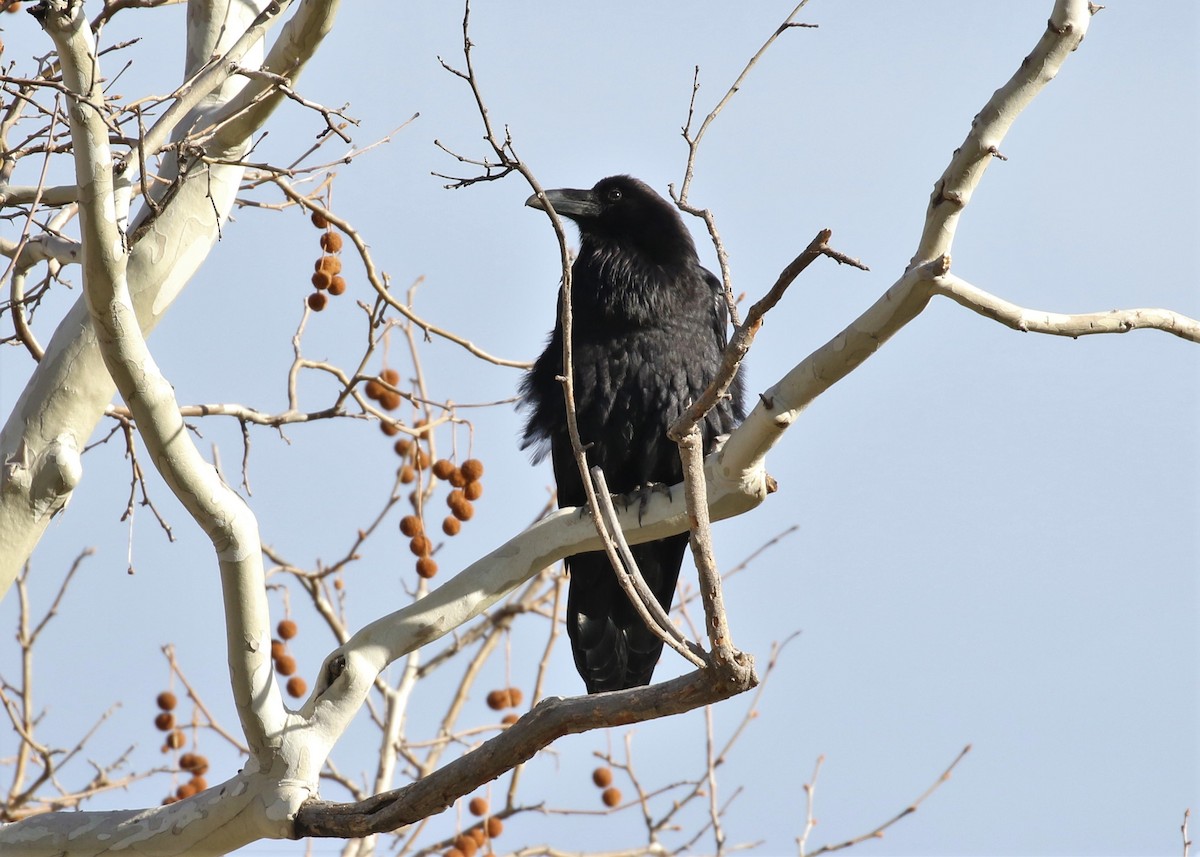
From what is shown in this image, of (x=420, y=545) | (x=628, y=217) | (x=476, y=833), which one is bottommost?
(x=476, y=833)

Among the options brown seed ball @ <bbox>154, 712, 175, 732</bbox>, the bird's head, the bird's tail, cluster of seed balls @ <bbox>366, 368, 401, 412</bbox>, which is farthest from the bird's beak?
brown seed ball @ <bbox>154, 712, 175, 732</bbox>

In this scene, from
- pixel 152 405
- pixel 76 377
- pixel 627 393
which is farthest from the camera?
pixel 627 393

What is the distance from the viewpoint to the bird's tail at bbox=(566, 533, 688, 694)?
5078 millimetres

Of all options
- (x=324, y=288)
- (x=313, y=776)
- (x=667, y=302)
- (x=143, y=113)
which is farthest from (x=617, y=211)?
(x=313, y=776)

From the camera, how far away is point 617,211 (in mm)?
5980

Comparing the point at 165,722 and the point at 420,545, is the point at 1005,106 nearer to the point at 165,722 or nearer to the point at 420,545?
the point at 420,545

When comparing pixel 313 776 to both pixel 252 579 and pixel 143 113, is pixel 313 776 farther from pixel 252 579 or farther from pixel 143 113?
pixel 143 113

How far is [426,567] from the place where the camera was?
5172mm

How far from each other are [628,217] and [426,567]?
1.86 meters

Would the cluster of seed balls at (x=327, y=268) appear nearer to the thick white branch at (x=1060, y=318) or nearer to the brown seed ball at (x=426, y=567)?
the brown seed ball at (x=426, y=567)

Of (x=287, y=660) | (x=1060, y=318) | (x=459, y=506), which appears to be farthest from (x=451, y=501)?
(x=1060, y=318)

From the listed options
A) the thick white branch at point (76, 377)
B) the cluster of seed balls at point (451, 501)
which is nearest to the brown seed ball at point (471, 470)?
the cluster of seed balls at point (451, 501)

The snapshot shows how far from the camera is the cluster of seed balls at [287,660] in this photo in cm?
544

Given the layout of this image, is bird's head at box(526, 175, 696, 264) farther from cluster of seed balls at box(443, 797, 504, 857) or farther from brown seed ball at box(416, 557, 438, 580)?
cluster of seed balls at box(443, 797, 504, 857)
